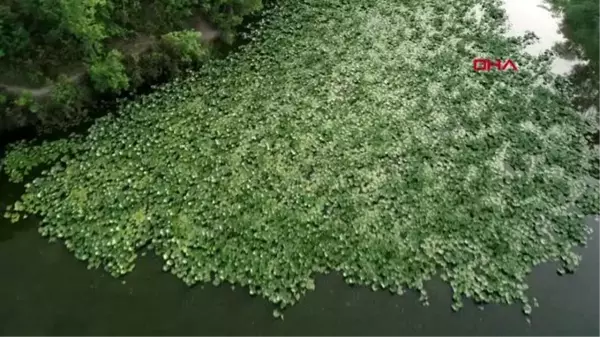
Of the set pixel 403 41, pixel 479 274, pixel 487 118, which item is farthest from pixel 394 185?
pixel 403 41

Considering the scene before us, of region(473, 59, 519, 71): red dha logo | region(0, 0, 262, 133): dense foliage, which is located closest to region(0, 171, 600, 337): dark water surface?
region(0, 0, 262, 133): dense foliage

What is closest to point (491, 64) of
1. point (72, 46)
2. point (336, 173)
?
point (336, 173)

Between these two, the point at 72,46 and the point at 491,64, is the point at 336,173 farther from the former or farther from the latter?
the point at 72,46

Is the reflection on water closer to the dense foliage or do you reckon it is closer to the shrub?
the dense foliage

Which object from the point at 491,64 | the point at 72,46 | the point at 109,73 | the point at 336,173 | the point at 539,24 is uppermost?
the point at 539,24

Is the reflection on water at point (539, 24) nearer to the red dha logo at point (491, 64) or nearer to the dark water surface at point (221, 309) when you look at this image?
the red dha logo at point (491, 64)
